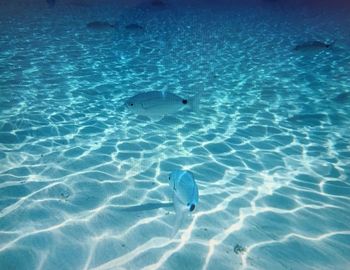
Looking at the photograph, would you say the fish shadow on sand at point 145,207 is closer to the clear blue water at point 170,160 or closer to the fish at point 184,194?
the clear blue water at point 170,160

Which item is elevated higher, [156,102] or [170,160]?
[156,102]

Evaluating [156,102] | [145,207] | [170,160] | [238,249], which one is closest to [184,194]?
[238,249]

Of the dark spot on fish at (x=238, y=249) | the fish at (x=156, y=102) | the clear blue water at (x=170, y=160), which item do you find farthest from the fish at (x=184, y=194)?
the fish at (x=156, y=102)

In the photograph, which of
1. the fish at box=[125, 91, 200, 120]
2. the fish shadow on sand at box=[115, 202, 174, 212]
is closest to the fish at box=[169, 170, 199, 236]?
the fish shadow on sand at box=[115, 202, 174, 212]

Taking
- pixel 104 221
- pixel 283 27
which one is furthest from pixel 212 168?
pixel 283 27

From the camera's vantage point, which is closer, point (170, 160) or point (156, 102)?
point (156, 102)

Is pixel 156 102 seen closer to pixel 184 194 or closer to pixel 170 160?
pixel 170 160

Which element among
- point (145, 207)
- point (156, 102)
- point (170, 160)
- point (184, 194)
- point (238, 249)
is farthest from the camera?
point (170, 160)

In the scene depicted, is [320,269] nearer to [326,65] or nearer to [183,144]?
[183,144]

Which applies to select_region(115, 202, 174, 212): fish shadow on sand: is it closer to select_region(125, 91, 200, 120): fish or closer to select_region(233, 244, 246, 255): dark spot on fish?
select_region(233, 244, 246, 255): dark spot on fish

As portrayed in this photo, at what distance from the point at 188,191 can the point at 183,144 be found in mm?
3717

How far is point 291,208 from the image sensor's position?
4.72 meters

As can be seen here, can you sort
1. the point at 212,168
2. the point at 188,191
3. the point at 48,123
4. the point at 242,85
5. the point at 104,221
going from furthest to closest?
the point at 242,85, the point at 48,123, the point at 212,168, the point at 104,221, the point at 188,191

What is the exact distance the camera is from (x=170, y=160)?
5918mm
